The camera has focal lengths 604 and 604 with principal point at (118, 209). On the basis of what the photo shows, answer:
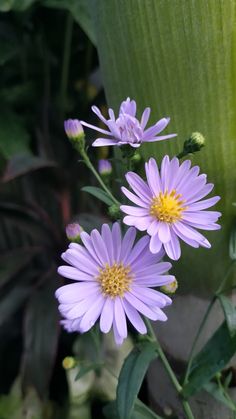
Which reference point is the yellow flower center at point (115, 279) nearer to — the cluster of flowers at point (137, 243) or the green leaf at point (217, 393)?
the cluster of flowers at point (137, 243)

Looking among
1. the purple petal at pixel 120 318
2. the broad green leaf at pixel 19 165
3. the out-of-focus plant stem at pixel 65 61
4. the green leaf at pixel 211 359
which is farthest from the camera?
the out-of-focus plant stem at pixel 65 61

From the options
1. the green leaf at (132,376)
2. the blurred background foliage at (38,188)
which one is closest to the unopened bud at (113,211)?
the green leaf at (132,376)

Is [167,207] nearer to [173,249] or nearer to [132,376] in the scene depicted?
[173,249]

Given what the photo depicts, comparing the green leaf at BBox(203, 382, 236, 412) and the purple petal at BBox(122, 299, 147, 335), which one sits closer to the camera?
the purple petal at BBox(122, 299, 147, 335)

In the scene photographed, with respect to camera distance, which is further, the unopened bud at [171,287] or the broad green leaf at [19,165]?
the broad green leaf at [19,165]

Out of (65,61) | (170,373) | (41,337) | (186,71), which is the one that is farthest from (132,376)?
(65,61)

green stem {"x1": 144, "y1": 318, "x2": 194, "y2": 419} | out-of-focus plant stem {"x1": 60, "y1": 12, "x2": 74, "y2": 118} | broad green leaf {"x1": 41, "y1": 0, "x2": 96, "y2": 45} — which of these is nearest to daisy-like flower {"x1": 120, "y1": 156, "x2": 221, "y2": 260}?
green stem {"x1": 144, "y1": 318, "x2": 194, "y2": 419}

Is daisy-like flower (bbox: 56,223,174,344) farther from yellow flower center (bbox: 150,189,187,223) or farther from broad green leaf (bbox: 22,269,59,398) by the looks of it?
broad green leaf (bbox: 22,269,59,398)
